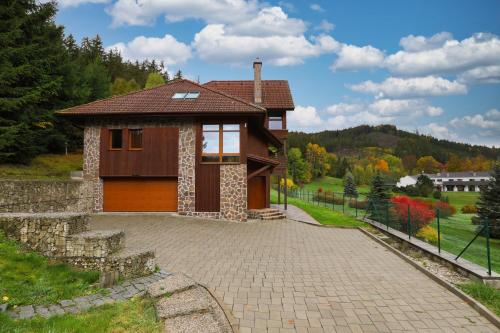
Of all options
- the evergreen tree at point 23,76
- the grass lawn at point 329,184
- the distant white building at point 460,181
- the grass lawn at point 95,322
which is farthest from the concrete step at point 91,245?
the distant white building at point 460,181

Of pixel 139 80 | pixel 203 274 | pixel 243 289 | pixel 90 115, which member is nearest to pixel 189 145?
pixel 90 115

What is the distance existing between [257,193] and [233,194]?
398cm

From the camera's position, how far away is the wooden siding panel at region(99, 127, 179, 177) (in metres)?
15.8

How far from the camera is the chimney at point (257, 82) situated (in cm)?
2216

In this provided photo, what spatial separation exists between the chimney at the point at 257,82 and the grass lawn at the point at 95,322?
61.5ft

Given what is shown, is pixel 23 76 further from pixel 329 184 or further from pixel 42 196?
pixel 329 184

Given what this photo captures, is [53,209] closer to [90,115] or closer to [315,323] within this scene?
[90,115]

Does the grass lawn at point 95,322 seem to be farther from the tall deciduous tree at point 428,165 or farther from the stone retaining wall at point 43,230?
the tall deciduous tree at point 428,165

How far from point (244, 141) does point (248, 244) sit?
653 cm

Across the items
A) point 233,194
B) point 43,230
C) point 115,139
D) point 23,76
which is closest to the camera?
point 43,230

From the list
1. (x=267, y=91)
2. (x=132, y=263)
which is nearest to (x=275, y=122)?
(x=267, y=91)

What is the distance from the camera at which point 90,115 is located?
15750mm

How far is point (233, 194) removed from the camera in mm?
15320

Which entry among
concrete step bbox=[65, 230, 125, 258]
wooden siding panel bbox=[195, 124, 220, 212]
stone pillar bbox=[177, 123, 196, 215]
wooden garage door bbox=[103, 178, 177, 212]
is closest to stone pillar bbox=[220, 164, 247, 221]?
wooden siding panel bbox=[195, 124, 220, 212]
